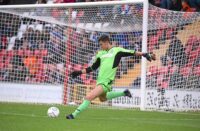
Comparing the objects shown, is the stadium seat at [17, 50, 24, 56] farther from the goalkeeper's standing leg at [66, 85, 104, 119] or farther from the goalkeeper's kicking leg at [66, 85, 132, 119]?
the goalkeeper's standing leg at [66, 85, 104, 119]

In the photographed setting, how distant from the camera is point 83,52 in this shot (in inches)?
714

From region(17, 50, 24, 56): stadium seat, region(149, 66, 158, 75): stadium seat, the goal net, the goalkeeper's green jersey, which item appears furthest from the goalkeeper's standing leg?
region(17, 50, 24, 56): stadium seat

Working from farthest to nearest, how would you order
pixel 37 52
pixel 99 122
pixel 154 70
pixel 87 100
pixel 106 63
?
pixel 37 52 < pixel 154 70 < pixel 106 63 < pixel 87 100 < pixel 99 122

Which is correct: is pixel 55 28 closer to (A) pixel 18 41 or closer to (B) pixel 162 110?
(A) pixel 18 41

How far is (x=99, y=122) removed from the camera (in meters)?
11.9

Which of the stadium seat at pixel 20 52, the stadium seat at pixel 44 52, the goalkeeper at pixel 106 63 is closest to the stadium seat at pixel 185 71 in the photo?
the goalkeeper at pixel 106 63

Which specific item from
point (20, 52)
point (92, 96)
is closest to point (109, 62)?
point (92, 96)

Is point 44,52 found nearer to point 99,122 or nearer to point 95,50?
point 95,50

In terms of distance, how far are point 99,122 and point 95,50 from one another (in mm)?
6416

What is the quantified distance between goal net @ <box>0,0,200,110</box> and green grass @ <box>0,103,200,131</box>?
1.80m

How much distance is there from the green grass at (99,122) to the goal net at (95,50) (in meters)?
1.80

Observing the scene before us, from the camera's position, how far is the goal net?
53.3 ft

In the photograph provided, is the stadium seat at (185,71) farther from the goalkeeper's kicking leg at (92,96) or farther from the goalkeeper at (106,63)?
the goalkeeper at (106,63)

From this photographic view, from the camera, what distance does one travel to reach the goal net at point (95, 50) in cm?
1625
